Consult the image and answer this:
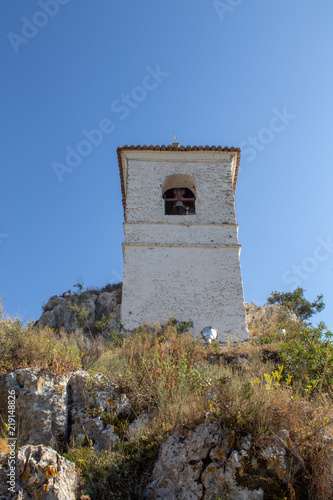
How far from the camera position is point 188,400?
19.6 feet

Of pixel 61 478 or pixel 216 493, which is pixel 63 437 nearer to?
pixel 61 478

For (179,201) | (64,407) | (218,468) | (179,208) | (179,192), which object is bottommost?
(218,468)

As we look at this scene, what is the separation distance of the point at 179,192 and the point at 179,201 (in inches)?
26.5

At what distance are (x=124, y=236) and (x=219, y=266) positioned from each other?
3.05m

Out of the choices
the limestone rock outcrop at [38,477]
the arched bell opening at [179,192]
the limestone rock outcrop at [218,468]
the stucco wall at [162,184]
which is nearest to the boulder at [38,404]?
the limestone rock outcrop at [38,477]

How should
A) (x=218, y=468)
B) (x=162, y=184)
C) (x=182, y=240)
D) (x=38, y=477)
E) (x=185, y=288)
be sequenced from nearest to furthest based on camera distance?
(x=38, y=477) < (x=218, y=468) < (x=185, y=288) < (x=182, y=240) < (x=162, y=184)

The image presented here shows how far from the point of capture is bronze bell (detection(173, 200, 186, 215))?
46.7 ft

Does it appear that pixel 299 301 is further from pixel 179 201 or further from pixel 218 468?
pixel 218 468

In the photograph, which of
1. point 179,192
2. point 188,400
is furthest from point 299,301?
point 188,400

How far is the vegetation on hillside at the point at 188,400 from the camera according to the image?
4.86m

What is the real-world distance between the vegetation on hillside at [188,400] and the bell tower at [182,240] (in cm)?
315

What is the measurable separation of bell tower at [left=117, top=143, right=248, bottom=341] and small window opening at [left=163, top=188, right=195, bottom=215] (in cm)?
3

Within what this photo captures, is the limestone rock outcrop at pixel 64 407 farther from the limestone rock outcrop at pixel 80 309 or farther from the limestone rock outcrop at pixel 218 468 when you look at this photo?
the limestone rock outcrop at pixel 80 309

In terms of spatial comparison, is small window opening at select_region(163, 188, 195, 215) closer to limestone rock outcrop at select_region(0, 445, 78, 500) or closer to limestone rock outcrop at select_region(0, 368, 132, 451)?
limestone rock outcrop at select_region(0, 368, 132, 451)
